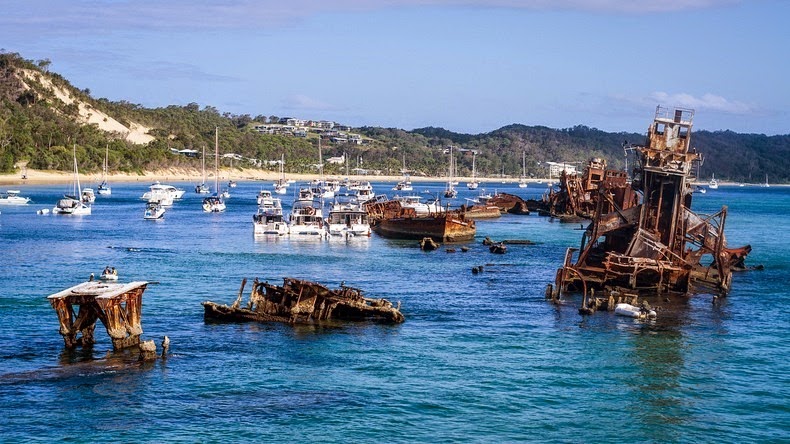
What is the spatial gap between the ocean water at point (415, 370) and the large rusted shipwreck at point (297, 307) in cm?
74

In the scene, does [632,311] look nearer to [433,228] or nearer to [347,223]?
[433,228]

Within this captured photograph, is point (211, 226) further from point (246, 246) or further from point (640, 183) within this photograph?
point (640, 183)

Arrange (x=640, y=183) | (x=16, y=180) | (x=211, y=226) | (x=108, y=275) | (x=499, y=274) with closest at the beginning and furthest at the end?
(x=108, y=275) < (x=640, y=183) < (x=499, y=274) < (x=211, y=226) < (x=16, y=180)

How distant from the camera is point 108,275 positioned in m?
53.0

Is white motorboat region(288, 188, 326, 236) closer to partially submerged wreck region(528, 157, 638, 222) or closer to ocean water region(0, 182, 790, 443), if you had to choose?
ocean water region(0, 182, 790, 443)

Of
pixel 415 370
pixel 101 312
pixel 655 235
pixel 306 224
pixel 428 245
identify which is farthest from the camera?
pixel 306 224

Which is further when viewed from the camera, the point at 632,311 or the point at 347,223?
the point at 347,223

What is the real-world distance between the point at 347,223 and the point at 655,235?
44202mm

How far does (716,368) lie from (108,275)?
103 feet

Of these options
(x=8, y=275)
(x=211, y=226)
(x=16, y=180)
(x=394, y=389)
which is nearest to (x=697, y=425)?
(x=394, y=389)

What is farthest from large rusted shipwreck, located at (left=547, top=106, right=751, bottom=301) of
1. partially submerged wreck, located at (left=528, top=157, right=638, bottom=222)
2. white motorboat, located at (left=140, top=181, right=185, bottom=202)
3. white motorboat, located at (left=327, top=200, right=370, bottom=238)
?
white motorboat, located at (left=140, top=181, right=185, bottom=202)

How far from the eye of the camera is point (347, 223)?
316 feet

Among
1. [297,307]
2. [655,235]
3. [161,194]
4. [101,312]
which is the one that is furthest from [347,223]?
[161,194]

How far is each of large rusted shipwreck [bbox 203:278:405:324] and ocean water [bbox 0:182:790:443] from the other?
74 centimetres
